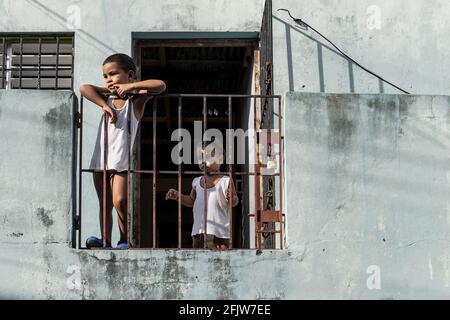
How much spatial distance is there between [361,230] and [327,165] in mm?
562

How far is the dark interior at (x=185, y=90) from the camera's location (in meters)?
12.2

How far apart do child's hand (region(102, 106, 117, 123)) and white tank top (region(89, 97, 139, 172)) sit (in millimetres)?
40

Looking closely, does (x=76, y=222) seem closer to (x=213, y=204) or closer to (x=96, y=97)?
(x=96, y=97)

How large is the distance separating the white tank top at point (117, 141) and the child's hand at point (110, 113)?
40mm

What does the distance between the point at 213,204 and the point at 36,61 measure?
3.13 meters

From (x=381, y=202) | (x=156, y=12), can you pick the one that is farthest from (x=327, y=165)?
(x=156, y=12)

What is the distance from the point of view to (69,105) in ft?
27.6

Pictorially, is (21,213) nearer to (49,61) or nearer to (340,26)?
(49,61)

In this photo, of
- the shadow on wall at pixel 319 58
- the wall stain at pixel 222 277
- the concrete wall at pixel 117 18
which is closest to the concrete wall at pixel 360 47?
the shadow on wall at pixel 319 58

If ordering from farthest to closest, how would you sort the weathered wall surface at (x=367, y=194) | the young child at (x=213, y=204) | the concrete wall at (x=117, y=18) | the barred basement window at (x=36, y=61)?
the barred basement window at (x=36, y=61) < the concrete wall at (x=117, y=18) < the young child at (x=213, y=204) < the weathered wall surface at (x=367, y=194)

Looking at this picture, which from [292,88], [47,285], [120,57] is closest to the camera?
[47,285]

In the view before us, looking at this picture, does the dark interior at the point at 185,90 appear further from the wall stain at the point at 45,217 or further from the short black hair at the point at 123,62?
the wall stain at the point at 45,217

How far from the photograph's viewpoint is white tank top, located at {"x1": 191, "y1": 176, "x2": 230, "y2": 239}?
9.10m

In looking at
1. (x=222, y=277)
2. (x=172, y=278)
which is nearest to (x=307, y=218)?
(x=222, y=277)
